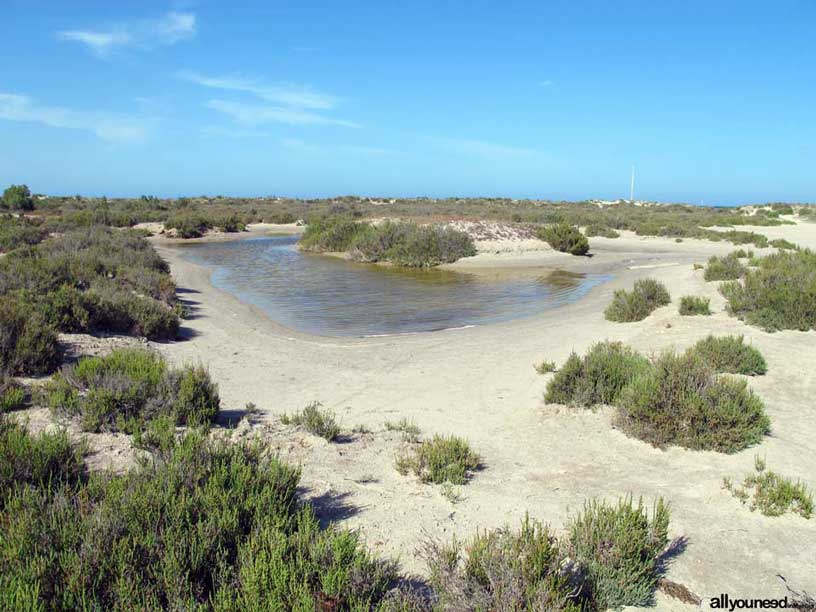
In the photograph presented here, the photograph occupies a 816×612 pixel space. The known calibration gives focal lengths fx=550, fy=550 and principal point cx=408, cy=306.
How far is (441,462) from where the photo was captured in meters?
5.41

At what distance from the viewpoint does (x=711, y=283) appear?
16188 millimetres

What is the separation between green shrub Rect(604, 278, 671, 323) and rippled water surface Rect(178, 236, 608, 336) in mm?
2509

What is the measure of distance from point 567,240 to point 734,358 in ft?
71.0

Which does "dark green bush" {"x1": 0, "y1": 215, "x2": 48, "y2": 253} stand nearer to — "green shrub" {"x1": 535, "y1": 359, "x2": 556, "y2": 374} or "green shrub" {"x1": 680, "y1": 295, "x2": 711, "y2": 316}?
"green shrub" {"x1": 535, "y1": 359, "x2": 556, "y2": 374}

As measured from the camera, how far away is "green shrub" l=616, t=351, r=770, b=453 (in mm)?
5965

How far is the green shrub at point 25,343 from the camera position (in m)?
7.18

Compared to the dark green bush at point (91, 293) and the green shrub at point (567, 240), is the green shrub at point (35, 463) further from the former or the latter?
the green shrub at point (567, 240)

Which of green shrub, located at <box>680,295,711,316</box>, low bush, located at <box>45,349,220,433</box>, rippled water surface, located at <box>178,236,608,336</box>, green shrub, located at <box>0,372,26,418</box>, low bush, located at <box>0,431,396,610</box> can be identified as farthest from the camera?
rippled water surface, located at <box>178,236,608,336</box>

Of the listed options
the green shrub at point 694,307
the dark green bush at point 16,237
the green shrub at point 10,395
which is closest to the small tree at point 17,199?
the dark green bush at point 16,237

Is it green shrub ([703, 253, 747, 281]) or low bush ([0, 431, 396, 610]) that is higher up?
green shrub ([703, 253, 747, 281])

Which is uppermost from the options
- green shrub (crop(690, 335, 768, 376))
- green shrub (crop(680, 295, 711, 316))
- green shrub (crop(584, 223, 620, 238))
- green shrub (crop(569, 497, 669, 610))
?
green shrub (crop(584, 223, 620, 238))

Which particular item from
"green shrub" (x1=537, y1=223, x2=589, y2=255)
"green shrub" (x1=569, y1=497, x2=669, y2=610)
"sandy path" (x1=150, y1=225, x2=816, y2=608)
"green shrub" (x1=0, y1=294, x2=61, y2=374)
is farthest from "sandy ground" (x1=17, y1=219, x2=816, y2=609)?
"green shrub" (x1=537, y1=223, x2=589, y2=255)

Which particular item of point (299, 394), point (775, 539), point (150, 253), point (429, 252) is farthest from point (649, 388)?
point (429, 252)

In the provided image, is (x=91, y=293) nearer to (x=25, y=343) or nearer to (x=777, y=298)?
(x=25, y=343)
